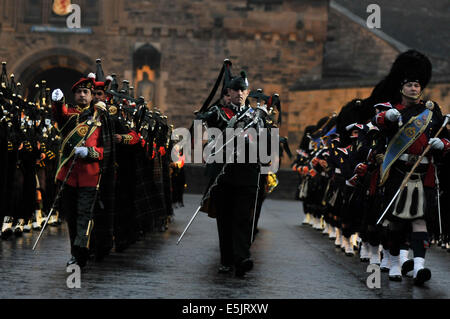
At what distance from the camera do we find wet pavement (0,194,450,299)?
7.53 m

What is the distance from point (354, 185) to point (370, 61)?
105 feet

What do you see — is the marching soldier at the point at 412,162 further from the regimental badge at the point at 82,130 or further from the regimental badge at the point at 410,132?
the regimental badge at the point at 82,130

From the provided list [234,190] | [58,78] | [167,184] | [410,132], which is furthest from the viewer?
[58,78]

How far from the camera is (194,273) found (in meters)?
9.03

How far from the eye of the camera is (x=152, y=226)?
12359 millimetres

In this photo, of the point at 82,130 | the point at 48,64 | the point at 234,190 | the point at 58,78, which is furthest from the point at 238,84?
the point at 58,78

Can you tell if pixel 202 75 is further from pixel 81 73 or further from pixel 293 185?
pixel 293 185

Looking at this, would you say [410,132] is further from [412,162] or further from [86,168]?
[86,168]

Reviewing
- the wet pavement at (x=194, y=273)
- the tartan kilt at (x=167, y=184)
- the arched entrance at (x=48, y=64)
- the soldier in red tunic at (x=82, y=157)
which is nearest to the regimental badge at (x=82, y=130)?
the soldier in red tunic at (x=82, y=157)

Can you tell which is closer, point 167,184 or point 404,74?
point 404,74

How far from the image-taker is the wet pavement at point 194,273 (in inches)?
296

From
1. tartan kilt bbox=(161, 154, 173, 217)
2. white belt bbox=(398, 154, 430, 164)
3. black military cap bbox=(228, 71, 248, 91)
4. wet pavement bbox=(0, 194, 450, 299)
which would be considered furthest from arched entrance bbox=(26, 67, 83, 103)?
white belt bbox=(398, 154, 430, 164)

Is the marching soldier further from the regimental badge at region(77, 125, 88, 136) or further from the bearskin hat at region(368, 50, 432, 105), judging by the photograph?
the regimental badge at region(77, 125, 88, 136)

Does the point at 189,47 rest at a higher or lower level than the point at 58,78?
higher
